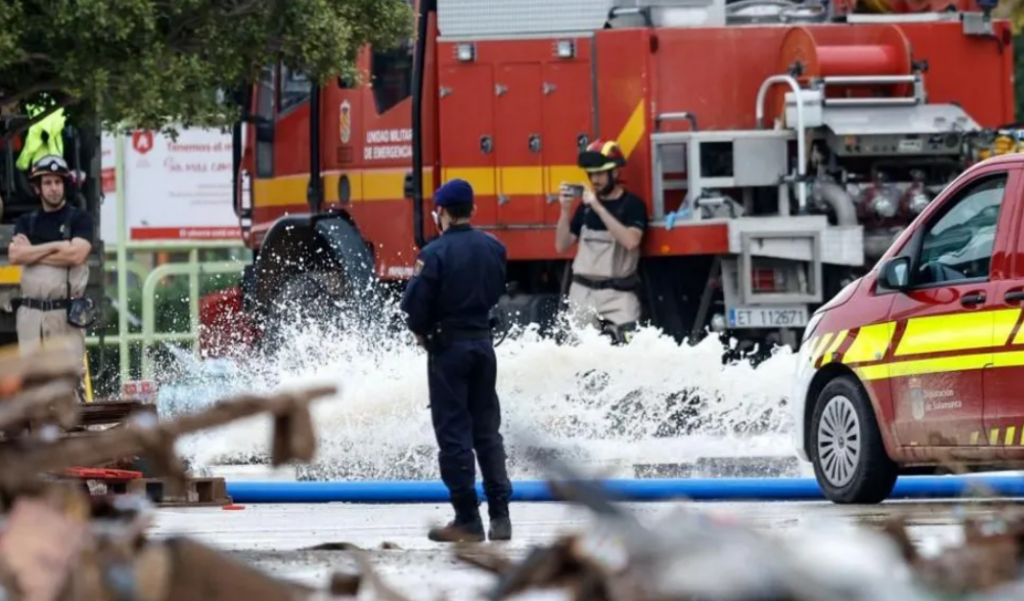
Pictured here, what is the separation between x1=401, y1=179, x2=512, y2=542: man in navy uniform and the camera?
9945 mm

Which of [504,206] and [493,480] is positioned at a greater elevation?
[504,206]

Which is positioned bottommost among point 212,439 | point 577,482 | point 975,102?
point 212,439

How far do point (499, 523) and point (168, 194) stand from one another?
1361cm

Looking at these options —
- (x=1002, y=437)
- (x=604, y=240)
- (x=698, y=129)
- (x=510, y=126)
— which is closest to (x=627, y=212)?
(x=604, y=240)

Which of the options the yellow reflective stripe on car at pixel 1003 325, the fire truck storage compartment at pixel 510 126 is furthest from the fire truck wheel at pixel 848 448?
the fire truck storage compartment at pixel 510 126

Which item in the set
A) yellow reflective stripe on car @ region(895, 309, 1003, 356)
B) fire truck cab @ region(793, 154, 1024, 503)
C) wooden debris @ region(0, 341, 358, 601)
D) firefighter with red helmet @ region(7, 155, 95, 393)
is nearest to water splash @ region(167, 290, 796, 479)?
firefighter with red helmet @ region(7, 155, 95, 393)

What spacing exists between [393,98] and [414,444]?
3.32 m

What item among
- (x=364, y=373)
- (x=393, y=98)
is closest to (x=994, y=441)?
(x=364, y=373)

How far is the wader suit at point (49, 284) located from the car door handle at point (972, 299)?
5.69 m

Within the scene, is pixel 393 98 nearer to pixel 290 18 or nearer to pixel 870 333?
pixel 290 18

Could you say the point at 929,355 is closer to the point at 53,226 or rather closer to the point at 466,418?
the point at 466,418

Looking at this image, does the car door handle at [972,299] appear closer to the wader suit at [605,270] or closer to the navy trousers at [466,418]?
the navy trousers at [466,418]

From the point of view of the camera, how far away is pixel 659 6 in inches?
628

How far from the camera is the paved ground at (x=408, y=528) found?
25.3ft
